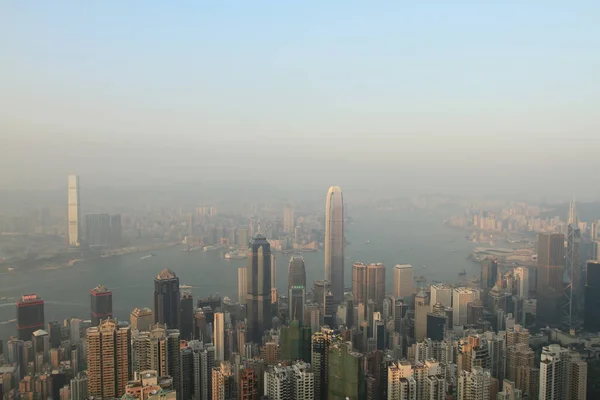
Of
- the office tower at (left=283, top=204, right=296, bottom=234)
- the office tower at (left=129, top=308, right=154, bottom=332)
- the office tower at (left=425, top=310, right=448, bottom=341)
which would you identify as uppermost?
the office tower at (left=283, top=204, right=296, bottom=234)

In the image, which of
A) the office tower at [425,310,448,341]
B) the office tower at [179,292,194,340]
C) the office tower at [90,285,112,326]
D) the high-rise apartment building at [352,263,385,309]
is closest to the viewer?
the office tower at [90,285,112,326]

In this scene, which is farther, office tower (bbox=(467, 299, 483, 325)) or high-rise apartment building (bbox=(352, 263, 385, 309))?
high-rise apartment building (bbox=(352, 263, 385, 309))

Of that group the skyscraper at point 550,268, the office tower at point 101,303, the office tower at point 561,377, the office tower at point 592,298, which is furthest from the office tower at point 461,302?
the office tower at point 101,303

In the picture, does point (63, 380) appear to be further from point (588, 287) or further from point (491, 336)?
point (588, 287)

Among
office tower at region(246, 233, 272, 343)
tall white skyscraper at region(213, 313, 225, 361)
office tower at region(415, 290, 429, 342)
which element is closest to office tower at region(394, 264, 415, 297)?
office tower at region(415, 290, 429, 342)

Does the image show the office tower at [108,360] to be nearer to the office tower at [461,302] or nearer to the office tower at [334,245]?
the office tower at [334,245]

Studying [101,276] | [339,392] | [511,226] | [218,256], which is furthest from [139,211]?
[511,226]

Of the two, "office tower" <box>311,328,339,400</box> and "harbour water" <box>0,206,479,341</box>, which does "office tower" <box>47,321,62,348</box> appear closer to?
"harbour water" <box>0,206,479,341</box>
